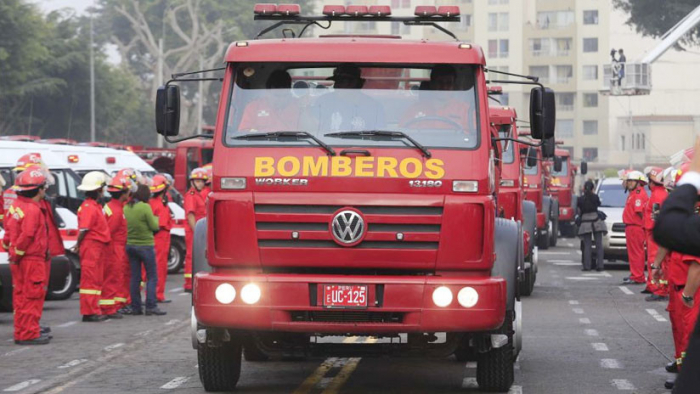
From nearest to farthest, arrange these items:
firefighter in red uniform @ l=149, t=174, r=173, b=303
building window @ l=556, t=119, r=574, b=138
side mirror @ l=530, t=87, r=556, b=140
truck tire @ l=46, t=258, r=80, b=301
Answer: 1. side mirror @ l=530, t=87, r=556, b=140
2. firefighter in red uniform @ l=149, t=174, r=173, b=303
3. truck tire @ l=46, t=258, r=80, b=301
4. building window @ l=556, t=119, r=574, b=138

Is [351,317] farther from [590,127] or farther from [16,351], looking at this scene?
[590,127]

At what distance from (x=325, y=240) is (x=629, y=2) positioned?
6546 cm

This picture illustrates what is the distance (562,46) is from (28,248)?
113 meters

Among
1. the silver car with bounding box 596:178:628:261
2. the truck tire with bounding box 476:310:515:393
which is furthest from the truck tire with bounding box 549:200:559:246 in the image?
the truck tire with bounding box 476:310:515:393

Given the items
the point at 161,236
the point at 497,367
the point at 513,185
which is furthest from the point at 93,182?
the point at 497,367

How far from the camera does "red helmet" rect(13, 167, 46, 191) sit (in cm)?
1578

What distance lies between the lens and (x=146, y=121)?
88.4 m

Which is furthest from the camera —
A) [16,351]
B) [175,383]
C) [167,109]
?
[16,351]

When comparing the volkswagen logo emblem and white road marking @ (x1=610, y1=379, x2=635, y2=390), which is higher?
the volkswagen logo emblem

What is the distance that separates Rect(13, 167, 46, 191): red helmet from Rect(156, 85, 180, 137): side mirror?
4.93m

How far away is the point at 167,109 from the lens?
11.1m

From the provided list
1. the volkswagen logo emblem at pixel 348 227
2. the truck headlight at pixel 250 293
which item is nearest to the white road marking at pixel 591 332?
the volkswagen logo emblem at pixel 348 227

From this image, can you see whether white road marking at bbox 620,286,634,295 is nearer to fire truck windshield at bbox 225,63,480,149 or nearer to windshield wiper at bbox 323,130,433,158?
fire truck windshield at bbox 225,63,480,149

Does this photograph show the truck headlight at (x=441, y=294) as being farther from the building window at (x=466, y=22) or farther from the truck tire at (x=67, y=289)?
the building window at (x=466, y=22)
